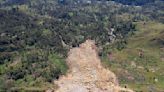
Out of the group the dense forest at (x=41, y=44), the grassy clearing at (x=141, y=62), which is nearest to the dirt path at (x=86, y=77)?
the dense forest at (x=41, y=44)

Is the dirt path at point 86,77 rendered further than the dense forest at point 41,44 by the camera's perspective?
No

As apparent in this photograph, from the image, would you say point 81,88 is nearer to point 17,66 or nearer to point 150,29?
point 17,66

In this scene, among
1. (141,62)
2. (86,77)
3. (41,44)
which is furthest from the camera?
(41,44)

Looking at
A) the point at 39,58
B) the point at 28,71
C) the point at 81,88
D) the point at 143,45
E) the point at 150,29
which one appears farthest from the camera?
the point at 150,29

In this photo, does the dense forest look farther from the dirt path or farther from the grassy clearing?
the grassy clearing

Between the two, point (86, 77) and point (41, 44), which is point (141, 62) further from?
Answer: point (41, 44)

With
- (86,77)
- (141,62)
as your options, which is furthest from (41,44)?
(141,62)

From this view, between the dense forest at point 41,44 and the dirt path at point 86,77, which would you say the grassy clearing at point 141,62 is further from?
the dense forest at point 41,44

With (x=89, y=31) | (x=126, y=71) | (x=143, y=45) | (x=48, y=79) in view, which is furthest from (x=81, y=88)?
(x=89, y=31)

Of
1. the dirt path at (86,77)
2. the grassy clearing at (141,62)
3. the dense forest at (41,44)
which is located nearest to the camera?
the dirt path at (86,77)
